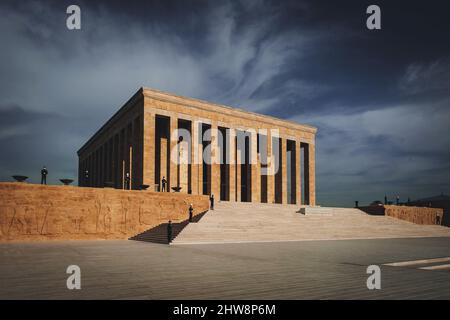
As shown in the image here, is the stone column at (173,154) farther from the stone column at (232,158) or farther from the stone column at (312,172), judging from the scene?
the stone column at (312,172)

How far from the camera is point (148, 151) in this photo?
33.5m

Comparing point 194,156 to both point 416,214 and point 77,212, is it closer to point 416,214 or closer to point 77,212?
point 77,212

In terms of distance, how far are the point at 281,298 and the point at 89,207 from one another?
19316 millimetres

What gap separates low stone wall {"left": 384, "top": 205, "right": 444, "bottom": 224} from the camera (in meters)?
38.6

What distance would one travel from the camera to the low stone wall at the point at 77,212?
20359 mm

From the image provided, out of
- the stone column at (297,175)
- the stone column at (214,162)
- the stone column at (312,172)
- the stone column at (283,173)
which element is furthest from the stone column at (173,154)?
the stone column at (312,172)

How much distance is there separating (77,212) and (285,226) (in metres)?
12.8

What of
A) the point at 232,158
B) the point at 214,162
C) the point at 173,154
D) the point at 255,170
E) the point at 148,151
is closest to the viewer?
the point at 148,151

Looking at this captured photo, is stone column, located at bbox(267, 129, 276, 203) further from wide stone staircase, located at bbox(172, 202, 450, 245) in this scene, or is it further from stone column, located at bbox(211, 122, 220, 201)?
wide stone staircase, located at bbox(172, 202, 450, 245)

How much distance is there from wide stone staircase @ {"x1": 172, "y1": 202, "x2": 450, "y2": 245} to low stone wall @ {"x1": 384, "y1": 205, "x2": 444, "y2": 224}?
590 cm

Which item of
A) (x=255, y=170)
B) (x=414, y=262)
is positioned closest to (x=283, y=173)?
(x=255, y=170)

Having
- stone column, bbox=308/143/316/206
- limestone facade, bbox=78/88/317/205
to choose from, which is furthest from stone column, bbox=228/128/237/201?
stone column, bbox=308/143/316/206

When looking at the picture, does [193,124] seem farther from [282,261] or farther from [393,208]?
[282,261]
